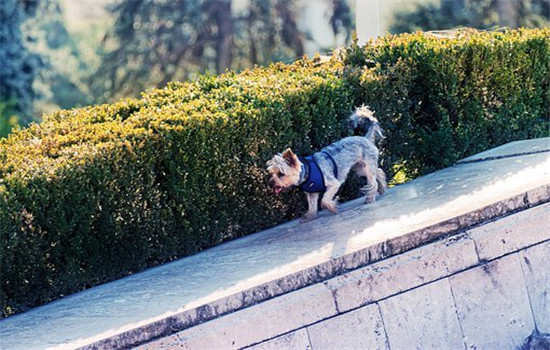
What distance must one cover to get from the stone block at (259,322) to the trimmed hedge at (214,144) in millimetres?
1504

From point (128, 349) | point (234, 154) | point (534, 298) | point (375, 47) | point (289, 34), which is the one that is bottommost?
point (534, 298)

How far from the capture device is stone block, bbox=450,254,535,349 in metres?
5.80

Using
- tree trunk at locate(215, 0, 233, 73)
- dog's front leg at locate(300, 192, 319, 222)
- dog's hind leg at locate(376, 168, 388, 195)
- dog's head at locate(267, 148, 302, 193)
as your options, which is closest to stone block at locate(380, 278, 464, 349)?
dog's head at locate(267, 148, 302, 193)

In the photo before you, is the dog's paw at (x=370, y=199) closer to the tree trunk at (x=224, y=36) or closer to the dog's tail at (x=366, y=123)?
the dog's tail at (x=366, y=123)

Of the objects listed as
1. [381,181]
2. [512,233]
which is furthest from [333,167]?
[512,233]

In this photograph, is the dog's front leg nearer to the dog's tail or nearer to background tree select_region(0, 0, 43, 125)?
the dog's tail

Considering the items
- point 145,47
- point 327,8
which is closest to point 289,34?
point 327,8

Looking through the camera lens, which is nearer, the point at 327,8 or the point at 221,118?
the point at 221,118

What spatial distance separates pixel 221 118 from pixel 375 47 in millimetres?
2127

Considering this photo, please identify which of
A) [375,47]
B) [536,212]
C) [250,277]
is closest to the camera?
[250,277]

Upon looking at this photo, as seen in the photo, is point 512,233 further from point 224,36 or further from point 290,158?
point 224,36

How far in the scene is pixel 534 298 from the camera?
6086 millimetres

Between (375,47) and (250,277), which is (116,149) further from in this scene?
Answer: (375,47)

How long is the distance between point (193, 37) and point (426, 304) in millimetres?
18634
